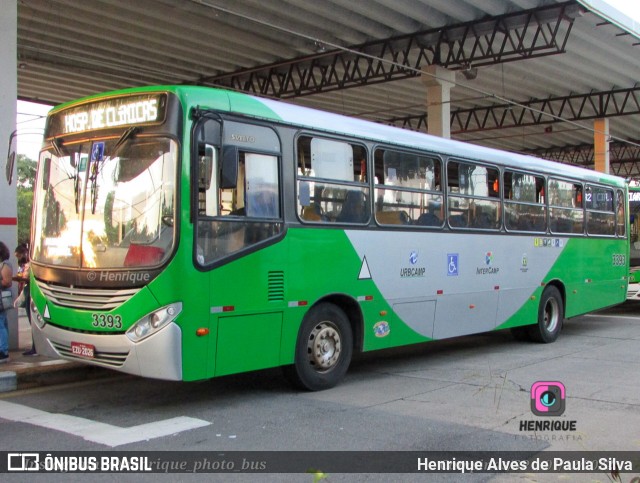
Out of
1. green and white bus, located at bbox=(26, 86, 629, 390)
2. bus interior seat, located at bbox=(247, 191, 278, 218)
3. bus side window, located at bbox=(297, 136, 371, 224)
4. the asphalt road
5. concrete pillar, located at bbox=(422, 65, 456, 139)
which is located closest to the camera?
the asphalt road

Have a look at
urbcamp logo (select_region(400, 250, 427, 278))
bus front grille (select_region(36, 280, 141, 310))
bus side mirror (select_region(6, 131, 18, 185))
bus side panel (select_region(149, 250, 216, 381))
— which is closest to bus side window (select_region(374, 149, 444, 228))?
urbcamp logo (select_region(400, 250, 427, 278))

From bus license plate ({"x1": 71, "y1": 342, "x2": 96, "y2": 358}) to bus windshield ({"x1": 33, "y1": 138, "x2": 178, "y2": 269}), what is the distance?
2.57 ft

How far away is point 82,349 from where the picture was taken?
682 cm

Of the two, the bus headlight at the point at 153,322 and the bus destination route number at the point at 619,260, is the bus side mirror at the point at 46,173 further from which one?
the bus destination route number at the point at 619,260

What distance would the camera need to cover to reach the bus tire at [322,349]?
7688 mm

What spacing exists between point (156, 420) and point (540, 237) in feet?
25.4

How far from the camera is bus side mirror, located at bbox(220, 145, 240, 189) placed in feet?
21.8

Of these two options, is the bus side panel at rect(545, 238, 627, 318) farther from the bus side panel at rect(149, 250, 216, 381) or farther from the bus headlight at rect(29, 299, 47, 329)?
the bus headlight at rect(29, 299, 47, 329)

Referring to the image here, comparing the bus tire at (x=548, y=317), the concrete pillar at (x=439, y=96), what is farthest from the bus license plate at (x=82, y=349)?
the concrete pillar at (x=439, y=96)

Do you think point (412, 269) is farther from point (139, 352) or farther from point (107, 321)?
point (107, 321)

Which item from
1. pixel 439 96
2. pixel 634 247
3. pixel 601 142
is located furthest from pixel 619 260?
pixel 601 142

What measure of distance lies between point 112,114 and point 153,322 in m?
2.19

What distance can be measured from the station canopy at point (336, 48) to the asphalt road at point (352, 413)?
7.07 metres

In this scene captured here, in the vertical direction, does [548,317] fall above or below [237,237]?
below
